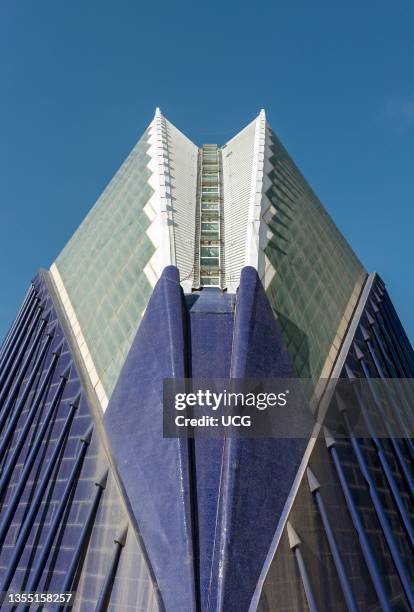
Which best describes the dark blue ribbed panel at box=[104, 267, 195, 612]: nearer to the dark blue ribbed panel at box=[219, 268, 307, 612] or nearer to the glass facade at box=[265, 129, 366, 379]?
the dark blue ribbed panel at box=[219, 268, 307, 612]

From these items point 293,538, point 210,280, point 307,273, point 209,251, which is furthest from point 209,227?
point 293,538

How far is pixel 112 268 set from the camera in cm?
2070

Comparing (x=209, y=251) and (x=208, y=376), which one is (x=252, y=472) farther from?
(x=209, y=251)

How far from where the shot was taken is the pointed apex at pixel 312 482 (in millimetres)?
12867

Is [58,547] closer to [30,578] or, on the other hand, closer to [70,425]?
[30,578]

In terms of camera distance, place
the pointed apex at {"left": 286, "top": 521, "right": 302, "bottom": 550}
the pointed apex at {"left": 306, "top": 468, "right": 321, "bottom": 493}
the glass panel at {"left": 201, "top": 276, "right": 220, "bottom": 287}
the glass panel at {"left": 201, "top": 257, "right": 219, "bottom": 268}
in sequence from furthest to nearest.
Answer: the glass panel at {"left": 201, "top": 257, "right": 219, "bottom": 268}
the glass panel at {"left": 201, "top": 276, "right": 220, "bottom": 287}
the pointed apex at {"left": 306, "top": 468, "right": 321, "bottom": 493}
the pointed apex at {"left": 286, "top": 521, "right": 302, "bottom": 550}

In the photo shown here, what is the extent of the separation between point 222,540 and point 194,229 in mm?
14220

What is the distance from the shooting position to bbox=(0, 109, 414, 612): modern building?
1162 cm

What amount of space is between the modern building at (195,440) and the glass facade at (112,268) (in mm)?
98

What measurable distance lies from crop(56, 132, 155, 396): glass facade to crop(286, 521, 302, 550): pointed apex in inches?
263

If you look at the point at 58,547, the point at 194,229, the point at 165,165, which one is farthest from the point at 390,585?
the point at 165,165

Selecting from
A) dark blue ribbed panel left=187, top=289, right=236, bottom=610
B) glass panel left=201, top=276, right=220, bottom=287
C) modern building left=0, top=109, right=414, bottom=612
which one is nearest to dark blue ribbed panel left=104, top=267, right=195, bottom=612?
modern building left=0, top=109, right=414, bottom=612

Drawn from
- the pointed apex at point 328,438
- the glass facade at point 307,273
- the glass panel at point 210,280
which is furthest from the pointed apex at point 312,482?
the glass panel at point 210,280

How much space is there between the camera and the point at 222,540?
11.6 metres
